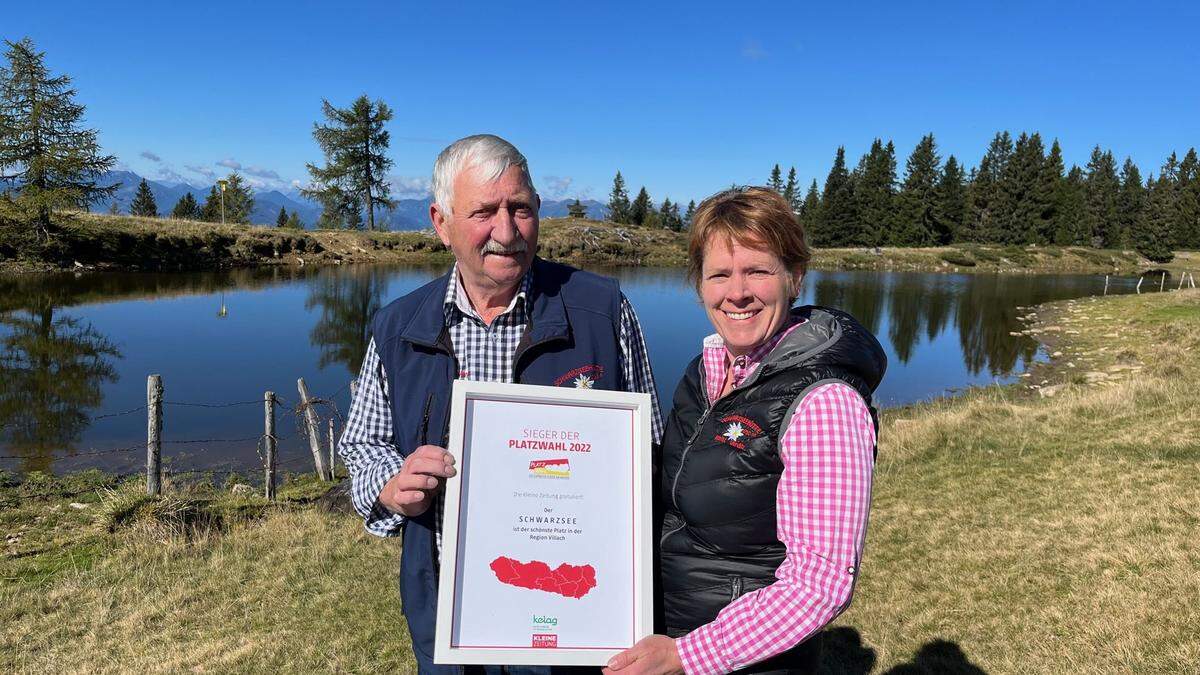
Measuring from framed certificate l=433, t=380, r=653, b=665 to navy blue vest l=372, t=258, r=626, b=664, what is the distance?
1.00ft

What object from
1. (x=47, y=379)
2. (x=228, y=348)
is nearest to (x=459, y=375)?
(x=47, y=379)

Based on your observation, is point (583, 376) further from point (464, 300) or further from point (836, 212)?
point (836, 212)

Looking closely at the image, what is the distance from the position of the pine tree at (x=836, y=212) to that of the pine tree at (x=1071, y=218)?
64.5 feet

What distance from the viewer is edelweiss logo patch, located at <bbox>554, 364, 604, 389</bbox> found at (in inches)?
85.5

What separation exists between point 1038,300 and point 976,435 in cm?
3364

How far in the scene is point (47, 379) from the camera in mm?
15422

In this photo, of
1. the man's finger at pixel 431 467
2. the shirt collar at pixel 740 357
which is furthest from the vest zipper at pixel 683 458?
the man's finger at pixel 431 467

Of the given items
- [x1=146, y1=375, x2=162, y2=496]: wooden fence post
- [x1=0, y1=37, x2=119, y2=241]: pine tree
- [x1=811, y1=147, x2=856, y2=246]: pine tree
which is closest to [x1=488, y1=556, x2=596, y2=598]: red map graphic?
[x1=146, y1=375, x2=162, y2=496]: wooden fence post

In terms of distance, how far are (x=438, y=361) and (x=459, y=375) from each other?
0.09 m

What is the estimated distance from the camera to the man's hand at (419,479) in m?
1.77

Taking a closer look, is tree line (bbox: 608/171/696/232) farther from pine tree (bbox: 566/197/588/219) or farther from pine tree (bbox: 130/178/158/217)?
pine tree (bbox: 130/178/158/217)

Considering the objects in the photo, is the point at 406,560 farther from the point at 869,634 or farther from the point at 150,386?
the point at 150,386

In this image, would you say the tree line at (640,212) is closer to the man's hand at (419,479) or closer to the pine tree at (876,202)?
the pine tree at (876,202)

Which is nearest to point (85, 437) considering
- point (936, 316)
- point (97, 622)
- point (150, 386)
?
point (150, 386)
